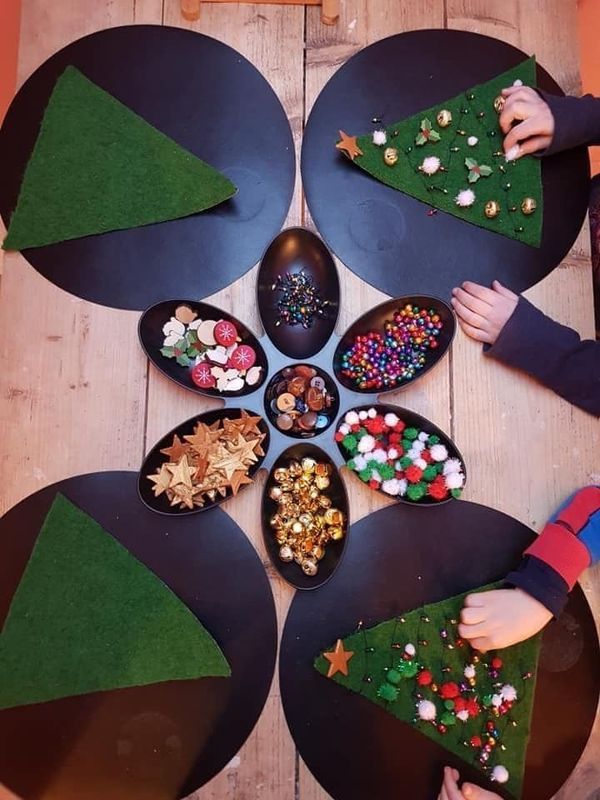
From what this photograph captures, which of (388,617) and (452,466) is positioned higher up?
(452,466)

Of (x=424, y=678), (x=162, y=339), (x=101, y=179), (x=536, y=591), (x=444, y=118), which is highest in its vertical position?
(x=444, y=118)

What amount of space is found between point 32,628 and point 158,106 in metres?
0.68

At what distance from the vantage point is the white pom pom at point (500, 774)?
794 mm

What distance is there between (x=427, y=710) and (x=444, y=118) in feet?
2.43

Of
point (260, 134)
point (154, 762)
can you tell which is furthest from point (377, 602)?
point (260, 134)

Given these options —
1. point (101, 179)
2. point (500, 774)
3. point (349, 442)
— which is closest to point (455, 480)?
point (349, 442)

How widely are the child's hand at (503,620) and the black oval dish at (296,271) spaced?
368 millimetres

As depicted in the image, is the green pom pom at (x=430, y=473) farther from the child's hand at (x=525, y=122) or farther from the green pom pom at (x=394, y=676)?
the child's hand at (x=525, y=122)

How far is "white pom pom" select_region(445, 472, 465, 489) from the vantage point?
32.5 inches

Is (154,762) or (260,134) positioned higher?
(260,134)

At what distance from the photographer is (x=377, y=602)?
2.70 feet

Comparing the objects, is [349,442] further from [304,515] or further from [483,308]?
[483,308]

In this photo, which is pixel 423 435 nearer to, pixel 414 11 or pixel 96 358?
pixel 96 358

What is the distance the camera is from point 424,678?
0.80 m
